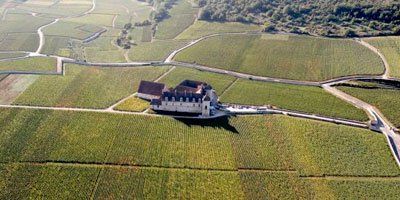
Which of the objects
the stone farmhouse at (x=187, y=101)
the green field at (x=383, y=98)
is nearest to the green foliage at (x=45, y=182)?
the stone farmhouse at (x=187, y=101)

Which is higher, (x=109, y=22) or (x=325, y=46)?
(x=325, y=46)

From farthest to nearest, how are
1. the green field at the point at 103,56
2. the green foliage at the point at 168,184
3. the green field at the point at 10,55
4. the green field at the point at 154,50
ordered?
the green field at the point at 10,55
the green field at the point at 154,50
the green field at the point at 103,56
the green foliage at the point at 168,184

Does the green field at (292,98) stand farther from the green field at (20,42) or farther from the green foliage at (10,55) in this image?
the green field at (20,42)

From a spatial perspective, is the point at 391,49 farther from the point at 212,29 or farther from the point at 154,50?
the point at 154,50

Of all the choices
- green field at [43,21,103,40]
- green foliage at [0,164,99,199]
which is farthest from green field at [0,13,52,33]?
green foliage at [0,164,99,199]

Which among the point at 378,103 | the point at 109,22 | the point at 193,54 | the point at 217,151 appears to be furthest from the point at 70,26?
the point at 378,103

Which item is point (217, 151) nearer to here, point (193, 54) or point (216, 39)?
point (193, 54)
